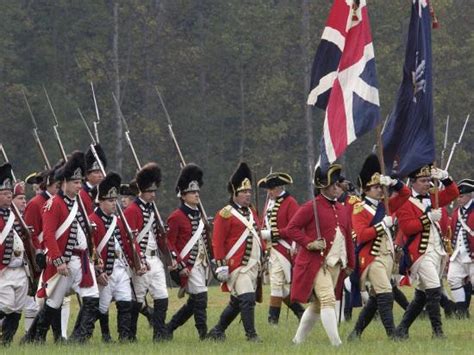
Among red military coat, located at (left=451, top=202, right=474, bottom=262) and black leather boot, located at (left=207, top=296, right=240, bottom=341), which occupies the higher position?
red military coat, located at (left=451, top=202, right=474, bottom=262)

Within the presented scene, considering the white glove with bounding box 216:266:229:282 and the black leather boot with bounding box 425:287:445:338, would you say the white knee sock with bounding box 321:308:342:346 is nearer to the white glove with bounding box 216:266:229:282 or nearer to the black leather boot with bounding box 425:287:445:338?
the black leather boot with bounding box 425:287:445:338

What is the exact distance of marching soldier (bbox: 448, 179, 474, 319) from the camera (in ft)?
73.1

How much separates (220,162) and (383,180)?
3731 centimetres

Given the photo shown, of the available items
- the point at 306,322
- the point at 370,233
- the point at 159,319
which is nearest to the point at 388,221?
the point at 370,233

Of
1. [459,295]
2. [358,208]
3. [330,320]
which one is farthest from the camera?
[459,295]

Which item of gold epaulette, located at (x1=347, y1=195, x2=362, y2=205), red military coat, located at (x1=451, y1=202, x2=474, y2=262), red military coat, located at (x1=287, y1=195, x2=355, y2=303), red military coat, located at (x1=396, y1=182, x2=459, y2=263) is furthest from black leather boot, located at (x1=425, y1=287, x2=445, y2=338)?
red military coat, located at (x1=451, y1=202, x2=474, y2=262)

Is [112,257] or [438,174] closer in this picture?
[438,174]

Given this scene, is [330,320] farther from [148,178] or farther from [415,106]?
[148,178]

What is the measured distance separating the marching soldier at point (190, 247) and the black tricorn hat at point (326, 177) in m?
1.92

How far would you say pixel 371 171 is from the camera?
1817 centimetres

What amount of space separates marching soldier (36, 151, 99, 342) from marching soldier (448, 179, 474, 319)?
21.2 feet

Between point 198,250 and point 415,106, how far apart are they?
2.99 m

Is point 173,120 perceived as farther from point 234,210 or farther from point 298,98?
point 234,210

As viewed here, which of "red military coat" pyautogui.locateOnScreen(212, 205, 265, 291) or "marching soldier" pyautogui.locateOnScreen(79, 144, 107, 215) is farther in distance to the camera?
"marching soldier" pyautogui.locateOnScreen(79, 144, 107, 215)
